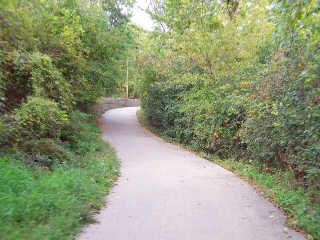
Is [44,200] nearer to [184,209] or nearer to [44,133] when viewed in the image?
[184,209]

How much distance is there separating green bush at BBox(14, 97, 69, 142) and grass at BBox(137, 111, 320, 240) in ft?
19.6

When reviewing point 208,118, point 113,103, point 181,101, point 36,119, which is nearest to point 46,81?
point 36,119

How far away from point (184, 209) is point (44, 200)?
2.64 m

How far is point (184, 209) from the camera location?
5.89 meters

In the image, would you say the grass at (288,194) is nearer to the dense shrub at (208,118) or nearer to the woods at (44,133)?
the dense shrub at (208,118)

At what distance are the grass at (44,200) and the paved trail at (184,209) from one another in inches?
11.9

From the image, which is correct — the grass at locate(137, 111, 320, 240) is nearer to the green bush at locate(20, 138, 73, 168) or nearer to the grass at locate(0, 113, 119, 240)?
the grass at locate(0, 113, 119, 240)

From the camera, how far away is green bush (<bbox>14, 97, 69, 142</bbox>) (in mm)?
7887

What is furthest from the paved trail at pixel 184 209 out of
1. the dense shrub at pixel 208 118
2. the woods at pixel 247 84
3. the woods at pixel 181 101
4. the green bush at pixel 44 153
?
the dense shrub at pixel 208 118

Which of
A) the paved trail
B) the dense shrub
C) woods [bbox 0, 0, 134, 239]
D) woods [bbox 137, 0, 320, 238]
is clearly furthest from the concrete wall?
the paved trail

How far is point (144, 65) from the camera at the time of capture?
64.7 ft

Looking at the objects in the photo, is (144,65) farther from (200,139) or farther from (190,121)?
(200,139)

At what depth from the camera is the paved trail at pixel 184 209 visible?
4.72m

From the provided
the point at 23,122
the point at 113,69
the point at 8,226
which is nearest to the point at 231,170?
the point at 23,122
